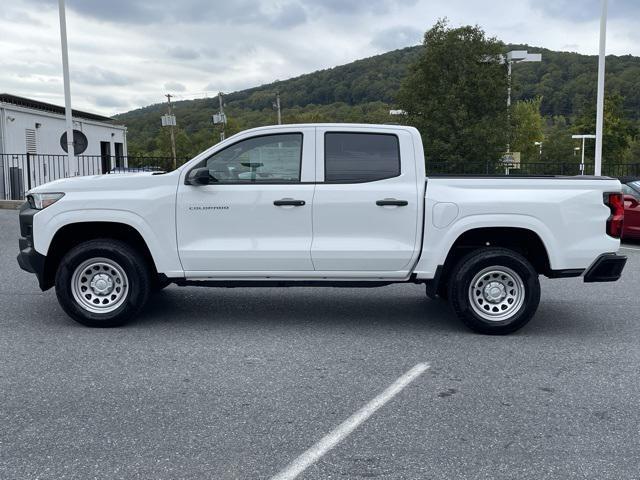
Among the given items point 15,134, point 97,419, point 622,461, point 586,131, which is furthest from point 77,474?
point 586,131

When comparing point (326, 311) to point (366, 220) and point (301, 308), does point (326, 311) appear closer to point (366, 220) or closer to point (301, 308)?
point (301, 308)

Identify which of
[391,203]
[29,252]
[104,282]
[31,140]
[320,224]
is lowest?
[104,282]

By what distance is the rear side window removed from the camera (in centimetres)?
649

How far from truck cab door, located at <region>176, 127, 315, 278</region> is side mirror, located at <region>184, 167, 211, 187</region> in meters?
0.06

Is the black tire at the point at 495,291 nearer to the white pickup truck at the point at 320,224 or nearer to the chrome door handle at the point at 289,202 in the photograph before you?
the white pickup truck at the point at 320,224

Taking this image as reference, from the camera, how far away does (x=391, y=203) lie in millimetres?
6320

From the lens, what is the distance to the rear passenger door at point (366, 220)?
251 inches

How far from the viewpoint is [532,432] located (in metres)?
4.08

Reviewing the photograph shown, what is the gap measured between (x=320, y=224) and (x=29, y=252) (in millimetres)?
2868

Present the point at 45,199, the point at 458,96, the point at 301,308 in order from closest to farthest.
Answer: the point at 45,199 < the point at 301,308 < the point at 458,96

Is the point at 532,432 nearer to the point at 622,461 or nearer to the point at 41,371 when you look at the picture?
the point at 622,461

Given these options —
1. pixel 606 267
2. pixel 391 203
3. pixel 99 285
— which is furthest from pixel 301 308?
pixel 606 267

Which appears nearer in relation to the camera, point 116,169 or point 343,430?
point 343,430

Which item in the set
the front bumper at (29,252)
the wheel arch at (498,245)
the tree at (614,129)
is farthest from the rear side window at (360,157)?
the tree at (614,129)
